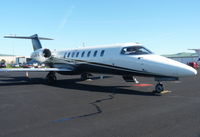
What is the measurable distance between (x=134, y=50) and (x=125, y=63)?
32.7 inches

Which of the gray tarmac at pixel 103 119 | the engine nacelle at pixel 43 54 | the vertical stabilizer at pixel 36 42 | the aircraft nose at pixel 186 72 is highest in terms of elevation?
the vertical stabilizer at pixel 36 42

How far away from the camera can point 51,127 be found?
4902 millimetres

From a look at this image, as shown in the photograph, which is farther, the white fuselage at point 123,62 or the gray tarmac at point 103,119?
the white fuselage at point 123,62

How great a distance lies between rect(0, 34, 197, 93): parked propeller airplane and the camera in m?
8.99

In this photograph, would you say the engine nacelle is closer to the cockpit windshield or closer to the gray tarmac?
the cockpit windshield

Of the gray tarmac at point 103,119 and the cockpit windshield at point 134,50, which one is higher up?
the cockpit windshield at point 134,50

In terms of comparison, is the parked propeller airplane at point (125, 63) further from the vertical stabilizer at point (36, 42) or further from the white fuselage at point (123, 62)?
the vertical stabilizer at point (36, 42)

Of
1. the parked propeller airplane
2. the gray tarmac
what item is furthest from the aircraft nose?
the gray tarmac

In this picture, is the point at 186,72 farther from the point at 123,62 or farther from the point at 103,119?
the point at 103,119

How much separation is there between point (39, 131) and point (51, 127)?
34 centimetres

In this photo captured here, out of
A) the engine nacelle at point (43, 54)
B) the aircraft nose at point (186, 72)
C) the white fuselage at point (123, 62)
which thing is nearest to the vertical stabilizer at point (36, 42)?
the engine nacelle at point (43, 54)

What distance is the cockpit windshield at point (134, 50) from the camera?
33.6 feet

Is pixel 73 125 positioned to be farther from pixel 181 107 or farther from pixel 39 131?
pixel 181 107

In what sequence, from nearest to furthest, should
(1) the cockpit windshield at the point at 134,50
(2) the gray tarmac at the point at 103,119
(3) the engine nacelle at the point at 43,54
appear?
(2) the gray tarmac at the point at 103,119 < (1) the cockpit windshield at the point at 134,50 < (3) the engine nacelle at the point at 43,54
